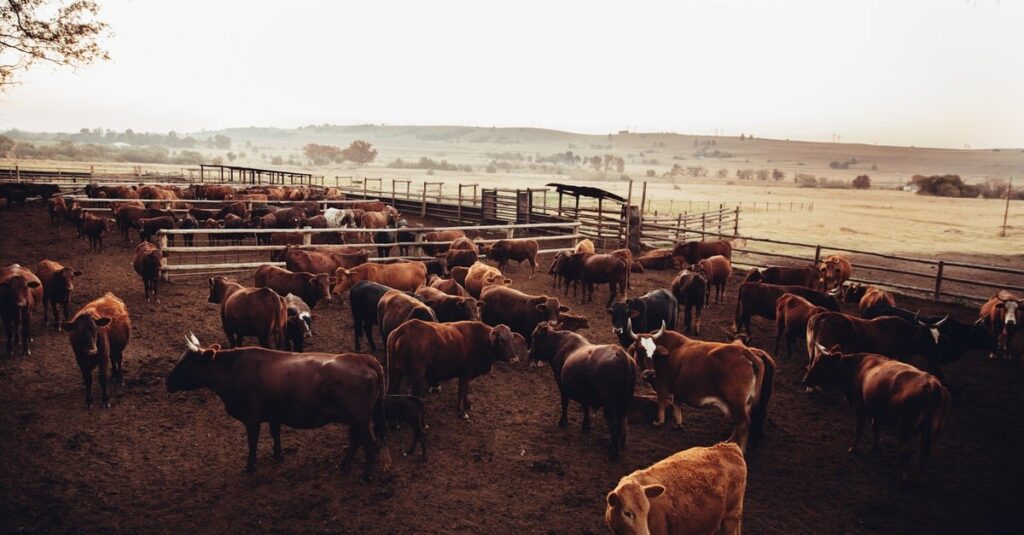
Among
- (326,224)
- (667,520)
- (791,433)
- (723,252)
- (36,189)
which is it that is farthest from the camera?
(36,189)

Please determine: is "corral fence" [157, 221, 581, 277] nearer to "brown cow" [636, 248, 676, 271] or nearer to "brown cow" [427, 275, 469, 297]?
"brown cow" [636, 248, 676, 271]

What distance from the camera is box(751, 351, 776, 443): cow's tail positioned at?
6523mm

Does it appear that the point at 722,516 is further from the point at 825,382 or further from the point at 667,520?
the point at 825,382

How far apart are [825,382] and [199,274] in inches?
513

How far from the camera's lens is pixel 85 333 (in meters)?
6.70

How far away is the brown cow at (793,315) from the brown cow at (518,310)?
3772 mm

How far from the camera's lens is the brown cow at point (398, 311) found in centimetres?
832

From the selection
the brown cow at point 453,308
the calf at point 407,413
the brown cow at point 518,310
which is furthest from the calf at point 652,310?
the calf at point 407,413

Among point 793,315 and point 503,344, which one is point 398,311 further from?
point 793,315

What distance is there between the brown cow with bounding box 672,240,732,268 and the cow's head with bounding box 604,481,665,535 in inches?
536

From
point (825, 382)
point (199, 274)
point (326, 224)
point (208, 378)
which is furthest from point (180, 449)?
point (326, 224)

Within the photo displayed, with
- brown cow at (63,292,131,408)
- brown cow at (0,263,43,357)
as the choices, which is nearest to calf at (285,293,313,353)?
brown cow at (63,292,131,408)

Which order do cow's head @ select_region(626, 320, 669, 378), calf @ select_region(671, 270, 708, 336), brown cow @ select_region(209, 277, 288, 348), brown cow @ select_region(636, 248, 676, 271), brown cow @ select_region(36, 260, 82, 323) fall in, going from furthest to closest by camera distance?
brown cow @ select_region(636, 248, 676, 271) < calf @ select_region(671, 270, 708, 336) < brown cow @ select_region(36, 260, 82, 323) < brown cow @ select_region(209, 277, 288, 348) < cow's head @ select_region(626, 320, 669, 378)

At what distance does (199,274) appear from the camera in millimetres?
13641
